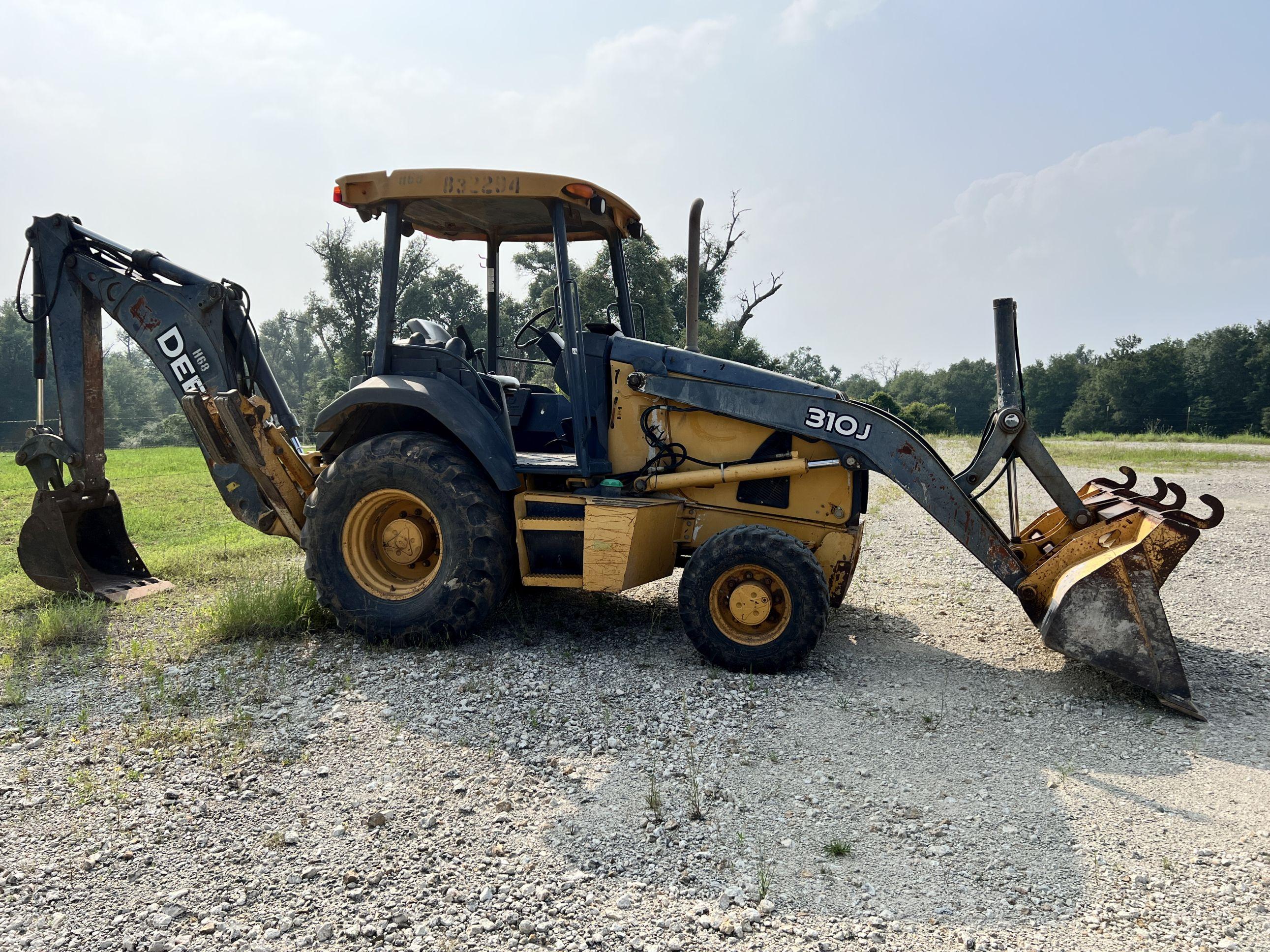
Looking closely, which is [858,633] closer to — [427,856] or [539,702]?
[539,702]

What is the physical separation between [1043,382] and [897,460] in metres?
68.8

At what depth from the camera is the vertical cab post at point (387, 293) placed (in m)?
5.68

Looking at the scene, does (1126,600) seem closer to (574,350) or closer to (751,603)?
(751,603)

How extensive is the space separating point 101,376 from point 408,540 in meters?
3.23

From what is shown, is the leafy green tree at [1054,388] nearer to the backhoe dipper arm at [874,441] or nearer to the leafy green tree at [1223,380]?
the leafy green tree at [1223,380]

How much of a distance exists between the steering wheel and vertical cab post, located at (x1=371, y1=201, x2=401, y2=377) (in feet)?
2.88

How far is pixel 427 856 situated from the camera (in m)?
3.17

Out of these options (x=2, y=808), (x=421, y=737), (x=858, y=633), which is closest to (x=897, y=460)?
(x=858, y=633)

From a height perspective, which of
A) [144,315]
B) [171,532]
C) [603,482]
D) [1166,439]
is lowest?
[171,532]

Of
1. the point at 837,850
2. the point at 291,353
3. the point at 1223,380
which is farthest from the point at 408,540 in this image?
the point at 291,353

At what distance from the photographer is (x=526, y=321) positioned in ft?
→ 19.6

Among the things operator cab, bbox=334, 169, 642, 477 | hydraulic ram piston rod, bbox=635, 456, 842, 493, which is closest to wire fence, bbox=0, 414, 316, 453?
operator cab, bbox=334, 169, 642, 477

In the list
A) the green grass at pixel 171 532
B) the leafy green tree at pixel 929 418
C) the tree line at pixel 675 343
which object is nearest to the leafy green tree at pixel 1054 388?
the tree line at pixel 675 343

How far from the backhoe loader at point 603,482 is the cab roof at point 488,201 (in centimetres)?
2
